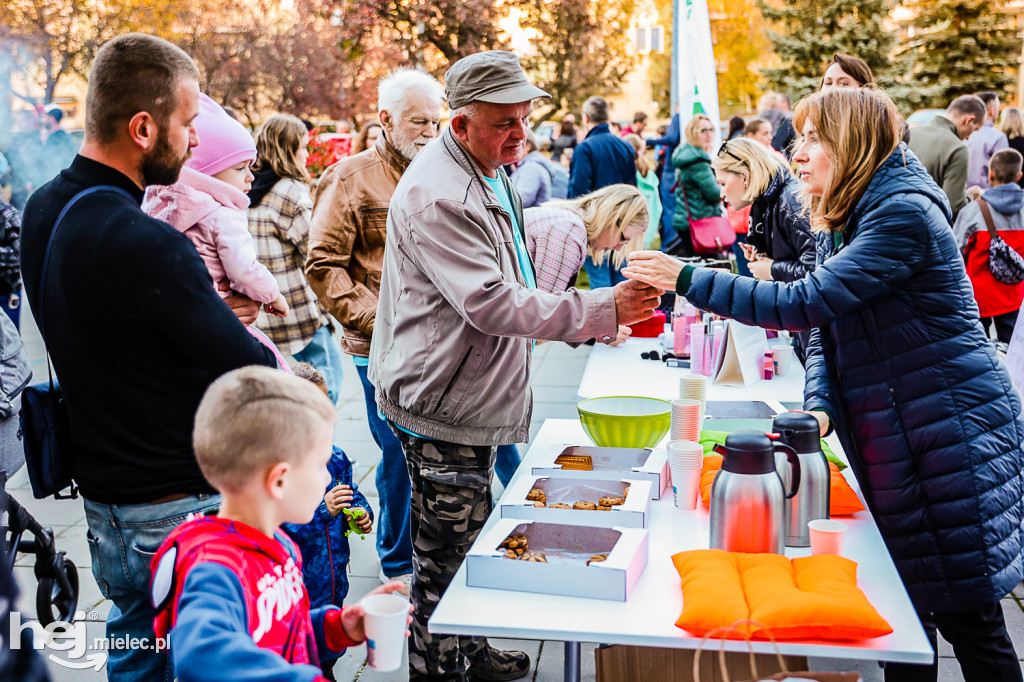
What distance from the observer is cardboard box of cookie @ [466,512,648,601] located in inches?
76.4

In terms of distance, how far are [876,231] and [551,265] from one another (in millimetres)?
1721

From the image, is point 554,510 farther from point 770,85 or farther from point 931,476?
point 770,85

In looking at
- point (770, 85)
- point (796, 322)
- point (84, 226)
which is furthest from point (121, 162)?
point (770, 85)

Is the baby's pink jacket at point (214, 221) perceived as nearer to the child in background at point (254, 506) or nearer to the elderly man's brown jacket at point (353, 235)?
the elderly man's brown jacket at point (353, 235)

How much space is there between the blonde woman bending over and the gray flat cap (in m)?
1.12

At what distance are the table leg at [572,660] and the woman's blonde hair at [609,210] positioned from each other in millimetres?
2316

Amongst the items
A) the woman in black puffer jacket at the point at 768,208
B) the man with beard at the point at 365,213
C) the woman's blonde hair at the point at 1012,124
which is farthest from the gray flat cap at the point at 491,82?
the woman's blonde hair at the point at 1012,124

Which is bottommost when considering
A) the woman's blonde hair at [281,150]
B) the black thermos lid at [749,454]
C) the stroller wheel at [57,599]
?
the stroller wheel at [57,599]

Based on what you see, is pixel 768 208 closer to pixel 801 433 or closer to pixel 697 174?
pixel 801 433

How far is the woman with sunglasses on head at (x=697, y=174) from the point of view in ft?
24.3

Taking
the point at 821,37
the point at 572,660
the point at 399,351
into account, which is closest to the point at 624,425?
the point at 399,351

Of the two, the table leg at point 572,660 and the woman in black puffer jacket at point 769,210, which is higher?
the woman in black puffer jacket at point 769,210

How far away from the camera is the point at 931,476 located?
2375 millimetres

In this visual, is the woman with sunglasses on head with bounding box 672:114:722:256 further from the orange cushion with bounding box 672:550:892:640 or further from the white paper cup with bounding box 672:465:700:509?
the orange cushion with bounding box 672:550:892:640
